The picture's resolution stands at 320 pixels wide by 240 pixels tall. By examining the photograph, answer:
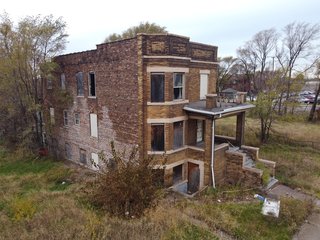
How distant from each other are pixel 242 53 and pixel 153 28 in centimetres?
2880

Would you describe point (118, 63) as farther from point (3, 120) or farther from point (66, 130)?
point (3, 120)

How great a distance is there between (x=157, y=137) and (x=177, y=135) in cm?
138

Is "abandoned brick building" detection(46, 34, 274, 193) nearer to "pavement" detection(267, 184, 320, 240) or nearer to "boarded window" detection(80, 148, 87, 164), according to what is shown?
"boarded window" detection(80, 148, 87, 164)

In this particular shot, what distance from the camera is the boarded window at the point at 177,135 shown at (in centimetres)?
1449

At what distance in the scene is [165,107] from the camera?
13531 mm

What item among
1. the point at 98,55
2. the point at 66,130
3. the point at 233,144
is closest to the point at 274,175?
the point at 233,144

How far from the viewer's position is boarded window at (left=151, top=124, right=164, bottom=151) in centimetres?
1391

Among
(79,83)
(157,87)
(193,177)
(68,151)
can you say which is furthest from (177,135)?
(68,151)

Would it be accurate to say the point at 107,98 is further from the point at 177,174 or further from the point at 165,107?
the point at 177,174

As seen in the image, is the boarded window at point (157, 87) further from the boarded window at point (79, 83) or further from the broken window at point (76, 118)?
the broken window at point (76, 118)

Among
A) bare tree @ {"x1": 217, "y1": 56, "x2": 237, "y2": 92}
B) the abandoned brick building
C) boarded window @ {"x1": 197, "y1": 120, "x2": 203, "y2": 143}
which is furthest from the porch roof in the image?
bare tree @ {"x1": 217, "y1": 56, "x2": 237, "y2": 92}

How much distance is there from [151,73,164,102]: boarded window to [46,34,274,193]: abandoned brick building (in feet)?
0.18

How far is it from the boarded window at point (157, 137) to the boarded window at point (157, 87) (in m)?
1.56

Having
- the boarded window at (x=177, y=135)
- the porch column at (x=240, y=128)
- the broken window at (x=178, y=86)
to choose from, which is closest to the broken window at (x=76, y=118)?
the boarded window at (x=177, y=135)
